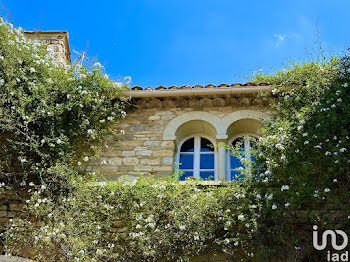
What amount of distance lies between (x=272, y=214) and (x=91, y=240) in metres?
2.38

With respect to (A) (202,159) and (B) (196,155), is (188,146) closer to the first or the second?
(B) (196,155)

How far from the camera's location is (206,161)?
22.7ft

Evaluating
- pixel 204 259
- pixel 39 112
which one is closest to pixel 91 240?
pixel 204 259

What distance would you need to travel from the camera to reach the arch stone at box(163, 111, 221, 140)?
22.6ft

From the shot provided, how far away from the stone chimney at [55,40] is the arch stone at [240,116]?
356 cm

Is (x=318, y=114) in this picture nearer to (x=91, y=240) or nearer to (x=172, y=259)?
(x=172, y=259)

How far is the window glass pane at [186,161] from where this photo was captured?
6.88 m

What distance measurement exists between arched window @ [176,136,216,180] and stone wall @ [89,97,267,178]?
13.0 inches

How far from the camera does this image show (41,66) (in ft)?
22.6

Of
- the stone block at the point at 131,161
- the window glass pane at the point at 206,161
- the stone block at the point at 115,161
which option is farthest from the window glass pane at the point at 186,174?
the stone block at the point at 115,161

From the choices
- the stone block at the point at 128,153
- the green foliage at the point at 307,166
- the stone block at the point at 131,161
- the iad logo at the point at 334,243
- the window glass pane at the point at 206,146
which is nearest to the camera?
the iad logo at the point at 334,243

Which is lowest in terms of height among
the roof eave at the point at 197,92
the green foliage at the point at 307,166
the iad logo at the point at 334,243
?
the iad logo at the point at 334,243

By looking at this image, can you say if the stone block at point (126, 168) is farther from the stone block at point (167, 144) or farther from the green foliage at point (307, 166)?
the green foliage at point (307, 166)

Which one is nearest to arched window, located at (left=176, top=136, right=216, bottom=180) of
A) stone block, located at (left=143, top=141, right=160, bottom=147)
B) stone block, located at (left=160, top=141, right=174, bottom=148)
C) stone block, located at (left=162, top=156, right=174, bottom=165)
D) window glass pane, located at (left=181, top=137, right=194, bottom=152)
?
window glass pane, located at (left=181, top=137, right=194, bottom=152)
